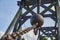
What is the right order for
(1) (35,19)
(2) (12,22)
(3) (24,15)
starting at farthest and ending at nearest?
(3) (24,15)
(2) (12,22)
(1) (35,19)

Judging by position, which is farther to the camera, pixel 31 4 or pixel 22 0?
pixel 31 4

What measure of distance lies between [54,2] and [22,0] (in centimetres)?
121

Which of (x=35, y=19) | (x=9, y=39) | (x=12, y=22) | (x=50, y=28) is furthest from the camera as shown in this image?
(x=50, y=28)

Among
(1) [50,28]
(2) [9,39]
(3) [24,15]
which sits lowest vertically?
(1) [50,28]

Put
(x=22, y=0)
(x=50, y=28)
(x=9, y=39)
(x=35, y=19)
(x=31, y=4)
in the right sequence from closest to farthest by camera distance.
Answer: (x=9, y=39)
(x=35, y=19)
(x=22, y=0)
(x=31, y=4)
(x=50, y=28)

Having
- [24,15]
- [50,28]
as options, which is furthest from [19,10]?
[50,28]

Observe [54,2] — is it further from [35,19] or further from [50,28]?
[35,19]

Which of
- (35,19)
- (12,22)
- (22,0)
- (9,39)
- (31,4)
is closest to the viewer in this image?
(9,39)

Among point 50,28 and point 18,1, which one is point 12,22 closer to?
point 18,1

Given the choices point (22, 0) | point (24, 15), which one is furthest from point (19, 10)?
point (24, 15)

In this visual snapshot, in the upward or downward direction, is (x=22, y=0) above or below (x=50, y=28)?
above

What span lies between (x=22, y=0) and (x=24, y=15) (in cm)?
124

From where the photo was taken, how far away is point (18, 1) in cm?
629

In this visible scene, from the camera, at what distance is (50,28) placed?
33.5ft
